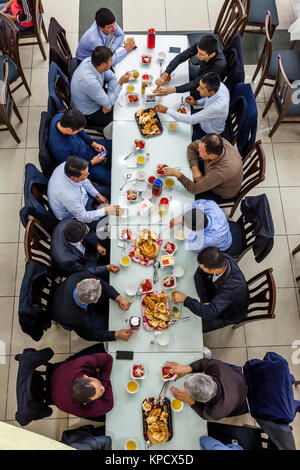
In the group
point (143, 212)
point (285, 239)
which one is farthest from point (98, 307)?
point (285, 239)

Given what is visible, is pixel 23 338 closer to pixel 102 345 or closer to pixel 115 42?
pixel 102 345

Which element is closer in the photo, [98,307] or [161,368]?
[161,368]

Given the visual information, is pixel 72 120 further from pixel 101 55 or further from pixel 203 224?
pixel 203 224

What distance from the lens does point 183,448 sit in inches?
108

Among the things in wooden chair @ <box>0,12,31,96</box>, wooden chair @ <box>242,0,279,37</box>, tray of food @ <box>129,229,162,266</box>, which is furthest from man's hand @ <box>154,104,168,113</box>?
wooden chair @ <box>242,0,279,37</box>

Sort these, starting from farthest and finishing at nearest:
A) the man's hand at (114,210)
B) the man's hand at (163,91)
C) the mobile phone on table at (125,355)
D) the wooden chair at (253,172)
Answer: the man's hand at (163,91), the wooden chair at (253,172), the man's hand at (114,210), the mobile phone on table at (125,355)

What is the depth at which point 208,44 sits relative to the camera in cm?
386

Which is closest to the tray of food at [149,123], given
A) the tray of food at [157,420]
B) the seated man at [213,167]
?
the seated man at [213,167]

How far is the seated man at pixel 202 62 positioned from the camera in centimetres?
389

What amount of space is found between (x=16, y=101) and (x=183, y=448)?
4710mm

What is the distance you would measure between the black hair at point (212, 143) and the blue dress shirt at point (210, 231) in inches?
18.9

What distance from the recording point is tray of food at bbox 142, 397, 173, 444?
2736 mm

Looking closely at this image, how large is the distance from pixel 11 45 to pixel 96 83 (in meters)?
1.36

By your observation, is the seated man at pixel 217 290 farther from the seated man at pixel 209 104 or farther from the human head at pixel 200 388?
the seated man at pixel 209 104
